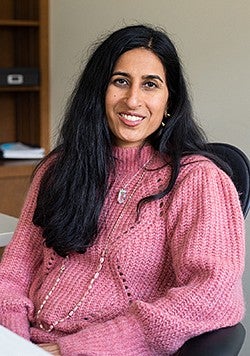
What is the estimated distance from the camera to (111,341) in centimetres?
154

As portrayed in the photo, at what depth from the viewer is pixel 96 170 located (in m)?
1.80

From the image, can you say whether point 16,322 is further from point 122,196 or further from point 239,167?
point 239,167

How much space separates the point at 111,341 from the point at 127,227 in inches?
10.9

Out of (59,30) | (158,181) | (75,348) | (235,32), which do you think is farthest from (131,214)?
(59,30)

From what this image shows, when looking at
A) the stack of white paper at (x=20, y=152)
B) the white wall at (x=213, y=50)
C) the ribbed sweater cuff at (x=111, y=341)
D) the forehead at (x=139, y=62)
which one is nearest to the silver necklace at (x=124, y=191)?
the forehead at (x=139, y=62)

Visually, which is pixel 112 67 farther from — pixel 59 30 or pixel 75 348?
pixel 59 30

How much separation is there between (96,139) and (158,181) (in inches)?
7.7

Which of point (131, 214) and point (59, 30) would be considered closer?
point (131, 214)

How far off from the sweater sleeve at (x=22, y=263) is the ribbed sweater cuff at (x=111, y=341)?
222mm

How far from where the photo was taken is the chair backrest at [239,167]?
5.88ft

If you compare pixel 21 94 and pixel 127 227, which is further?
pixel 21 94

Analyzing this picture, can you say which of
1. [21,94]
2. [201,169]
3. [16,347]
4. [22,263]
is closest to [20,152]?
[21,94]

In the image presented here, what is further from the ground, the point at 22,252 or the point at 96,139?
the point at 96,139

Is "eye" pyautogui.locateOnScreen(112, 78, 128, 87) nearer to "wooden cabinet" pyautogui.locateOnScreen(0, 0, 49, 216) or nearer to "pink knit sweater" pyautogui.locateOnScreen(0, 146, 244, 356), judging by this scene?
"pink knit sweater" pyautogui.locateOnScreen(0, 146, 244, 356)
